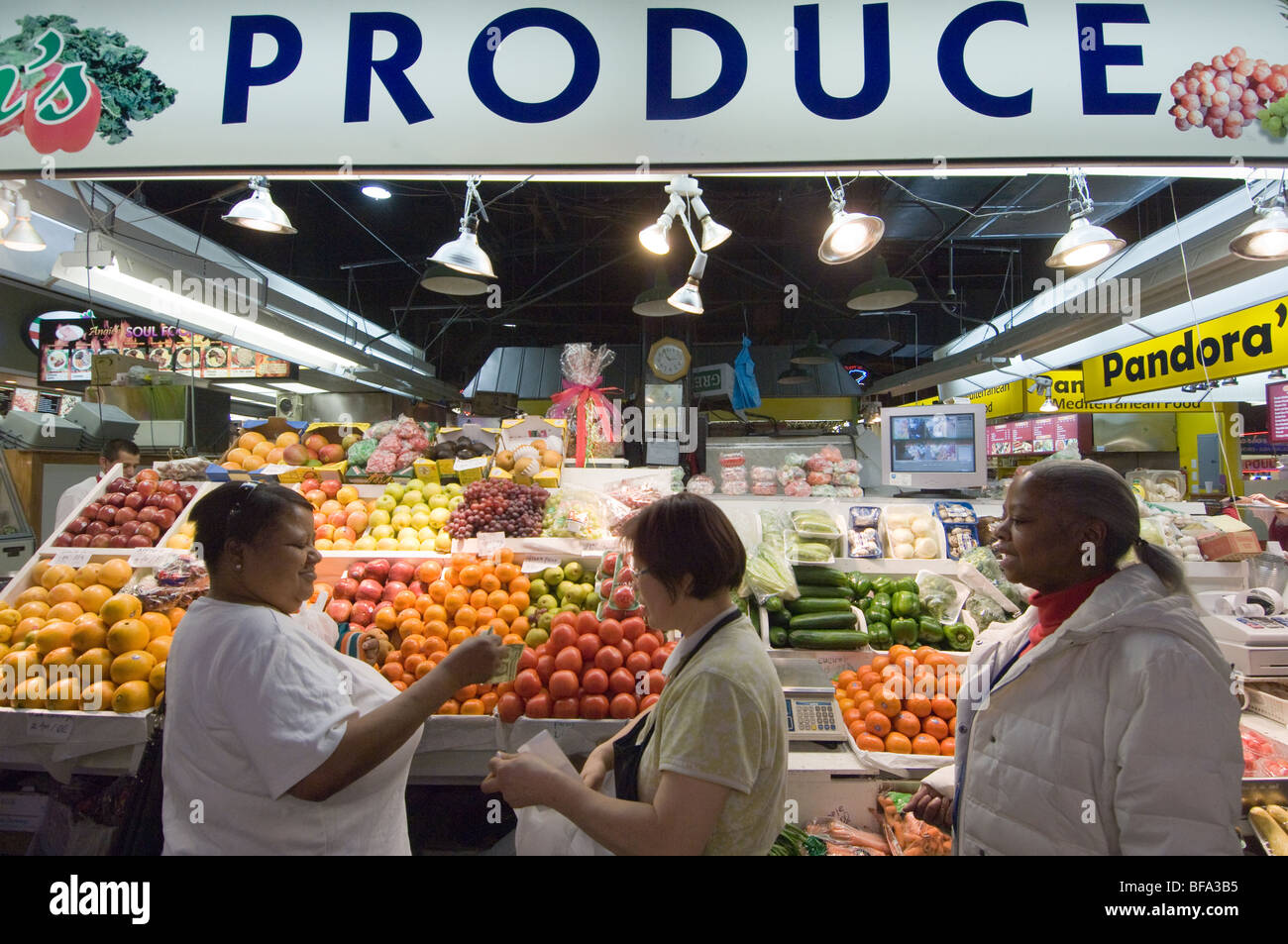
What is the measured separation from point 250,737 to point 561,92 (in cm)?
194

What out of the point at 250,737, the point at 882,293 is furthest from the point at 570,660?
the point at 882,293

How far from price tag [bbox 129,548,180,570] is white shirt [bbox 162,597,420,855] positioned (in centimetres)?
218

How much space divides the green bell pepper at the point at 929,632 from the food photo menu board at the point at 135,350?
29.9ft

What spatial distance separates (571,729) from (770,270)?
10224 mm

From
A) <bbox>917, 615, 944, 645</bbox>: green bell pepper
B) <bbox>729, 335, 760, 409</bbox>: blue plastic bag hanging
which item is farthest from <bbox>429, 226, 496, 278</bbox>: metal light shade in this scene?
<bbox>729, 335, 760, 409</bbox>: blue plastic bag hanging

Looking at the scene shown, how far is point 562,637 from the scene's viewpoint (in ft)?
8.79

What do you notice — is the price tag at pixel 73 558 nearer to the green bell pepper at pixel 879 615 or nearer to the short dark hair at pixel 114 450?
the short dark hair at pixel 114 450

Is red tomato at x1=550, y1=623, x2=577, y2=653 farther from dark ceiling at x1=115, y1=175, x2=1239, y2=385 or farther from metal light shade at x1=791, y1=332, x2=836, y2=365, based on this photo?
metal light shade at x1=791, y1=332, x2=836, y2=365

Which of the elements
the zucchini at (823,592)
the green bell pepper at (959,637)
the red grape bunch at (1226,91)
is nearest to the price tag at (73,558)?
the zucchini at (823,592)

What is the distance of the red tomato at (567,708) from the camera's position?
254cm

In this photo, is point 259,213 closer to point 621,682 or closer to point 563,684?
point 563,684

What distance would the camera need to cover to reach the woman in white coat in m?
1.26

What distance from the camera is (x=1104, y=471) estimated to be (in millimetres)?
1591
